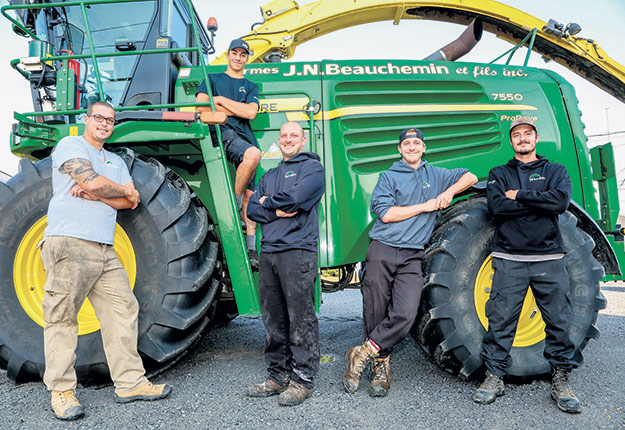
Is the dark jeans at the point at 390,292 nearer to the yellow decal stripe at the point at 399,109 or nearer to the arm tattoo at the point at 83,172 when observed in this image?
the yellow decal stripe at the point at 399,109

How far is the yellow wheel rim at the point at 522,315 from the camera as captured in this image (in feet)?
11.0

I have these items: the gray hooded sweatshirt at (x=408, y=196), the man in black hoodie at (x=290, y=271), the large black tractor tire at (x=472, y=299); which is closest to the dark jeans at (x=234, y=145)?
the man in black hoodie at (x=290, y=271)

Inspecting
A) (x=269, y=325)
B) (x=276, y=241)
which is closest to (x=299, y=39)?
(x=276, y=241)

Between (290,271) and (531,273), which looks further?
(531,273)

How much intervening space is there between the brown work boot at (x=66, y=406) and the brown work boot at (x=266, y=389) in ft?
3.29

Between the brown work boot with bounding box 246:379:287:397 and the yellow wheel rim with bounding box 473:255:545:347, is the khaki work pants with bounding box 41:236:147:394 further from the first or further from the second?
the yellow wheel rim with bounding box 473:255:545:347

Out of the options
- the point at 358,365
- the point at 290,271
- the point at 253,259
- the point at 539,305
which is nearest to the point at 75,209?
the point at 253,259

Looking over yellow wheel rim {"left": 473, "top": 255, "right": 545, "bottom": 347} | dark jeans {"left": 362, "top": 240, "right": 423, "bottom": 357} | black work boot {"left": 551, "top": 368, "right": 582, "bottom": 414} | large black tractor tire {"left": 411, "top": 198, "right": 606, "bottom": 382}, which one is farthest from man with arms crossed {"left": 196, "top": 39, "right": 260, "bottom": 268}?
black work boot {"left": 551, "top": 368, "right": 582, "bottom": 414}

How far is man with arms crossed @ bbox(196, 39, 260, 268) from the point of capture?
3430 millimetres

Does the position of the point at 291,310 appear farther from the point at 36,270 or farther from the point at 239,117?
the point at 36,270

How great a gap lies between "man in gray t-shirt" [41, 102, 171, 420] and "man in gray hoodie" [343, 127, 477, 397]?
4.55 feet

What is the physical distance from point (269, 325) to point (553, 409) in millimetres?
1864

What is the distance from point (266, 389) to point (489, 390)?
146 cm

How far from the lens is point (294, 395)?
2.86 m
